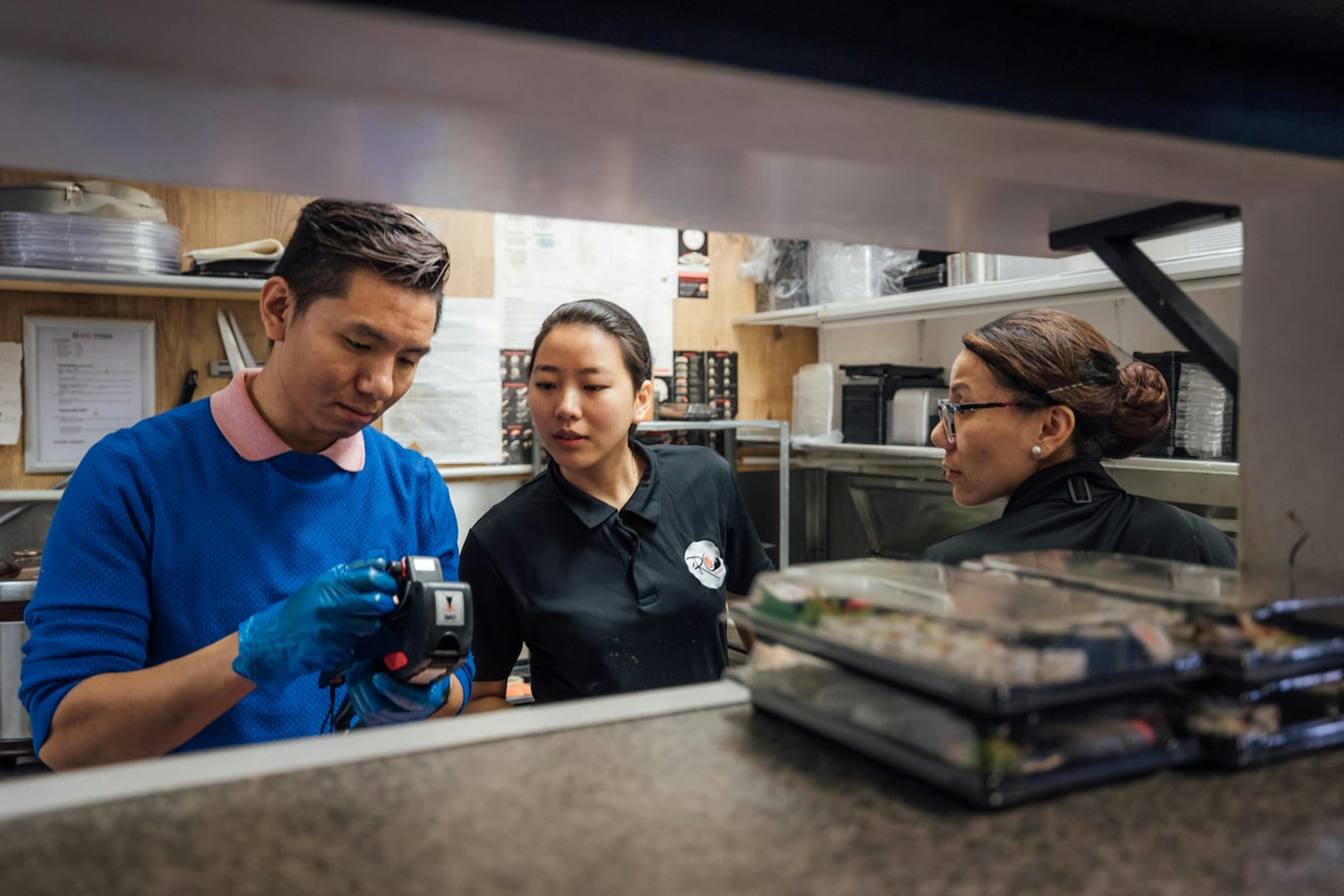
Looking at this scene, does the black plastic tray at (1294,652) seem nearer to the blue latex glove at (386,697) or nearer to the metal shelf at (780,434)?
the blue latex glove at (386,697)

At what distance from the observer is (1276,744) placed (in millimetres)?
682

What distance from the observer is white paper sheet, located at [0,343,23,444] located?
3.04m

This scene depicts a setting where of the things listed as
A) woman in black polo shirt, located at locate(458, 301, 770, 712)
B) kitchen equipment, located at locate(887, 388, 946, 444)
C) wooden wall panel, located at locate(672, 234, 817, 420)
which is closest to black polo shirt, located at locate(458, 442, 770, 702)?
woman in black polo shirt, located at locate(458, 301, 770, 712)

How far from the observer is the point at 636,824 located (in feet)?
1.89

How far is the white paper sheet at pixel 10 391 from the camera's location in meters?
3.04

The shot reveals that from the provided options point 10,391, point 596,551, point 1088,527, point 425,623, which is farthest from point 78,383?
point 1088,527

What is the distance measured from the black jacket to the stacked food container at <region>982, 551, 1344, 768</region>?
84 centimetres

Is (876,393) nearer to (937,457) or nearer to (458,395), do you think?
(937,457)

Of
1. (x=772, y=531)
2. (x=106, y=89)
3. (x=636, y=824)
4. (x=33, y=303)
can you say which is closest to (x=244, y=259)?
(x=33, y=303)

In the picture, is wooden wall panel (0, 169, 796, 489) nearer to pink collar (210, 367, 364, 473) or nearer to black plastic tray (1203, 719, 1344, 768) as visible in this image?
pink collar (210, 367, 364, 473)

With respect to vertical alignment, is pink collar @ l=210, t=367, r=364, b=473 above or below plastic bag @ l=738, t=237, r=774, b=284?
below

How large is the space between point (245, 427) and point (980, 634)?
46.8 inches

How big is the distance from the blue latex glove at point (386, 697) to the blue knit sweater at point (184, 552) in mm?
116

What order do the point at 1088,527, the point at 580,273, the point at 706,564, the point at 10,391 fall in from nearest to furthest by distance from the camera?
the point at 1088,527 → the point at 706,564 → the point at 10,391 → the point at 580,273
